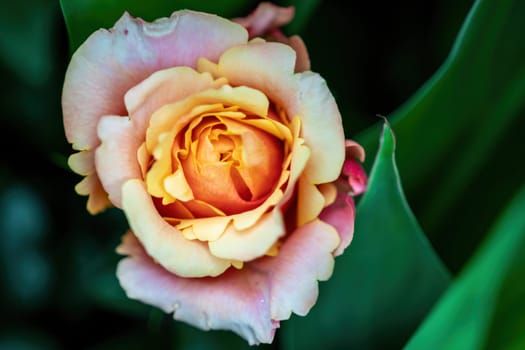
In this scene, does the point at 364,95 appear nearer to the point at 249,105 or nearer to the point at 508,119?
the point at 508,119

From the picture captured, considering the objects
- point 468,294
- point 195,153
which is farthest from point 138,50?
point 468,294

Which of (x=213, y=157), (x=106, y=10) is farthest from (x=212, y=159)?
(x=106, y=10)

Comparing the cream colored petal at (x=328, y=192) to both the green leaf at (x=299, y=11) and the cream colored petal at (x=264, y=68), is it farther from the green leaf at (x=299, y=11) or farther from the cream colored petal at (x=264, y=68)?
the green leaf at (x=299, y=11)

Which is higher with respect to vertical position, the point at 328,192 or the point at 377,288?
the point at 328,192

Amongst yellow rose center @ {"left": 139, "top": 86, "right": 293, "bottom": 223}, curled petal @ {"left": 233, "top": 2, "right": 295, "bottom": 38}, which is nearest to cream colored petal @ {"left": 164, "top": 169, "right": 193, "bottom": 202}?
yellow rose center @ {"left": 139, "top": 86, "right": 293, "bottom": 223}

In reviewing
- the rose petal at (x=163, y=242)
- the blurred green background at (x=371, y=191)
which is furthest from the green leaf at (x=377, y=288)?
the rose petal at (x=163, y=242)

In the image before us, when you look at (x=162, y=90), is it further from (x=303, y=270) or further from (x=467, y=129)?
(x=467, y=129)

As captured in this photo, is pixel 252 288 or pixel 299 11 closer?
pixel 252 288

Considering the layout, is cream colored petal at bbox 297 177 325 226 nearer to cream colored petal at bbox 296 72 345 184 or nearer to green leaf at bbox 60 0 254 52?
cream colored petal at bbox 296 72 345 184
